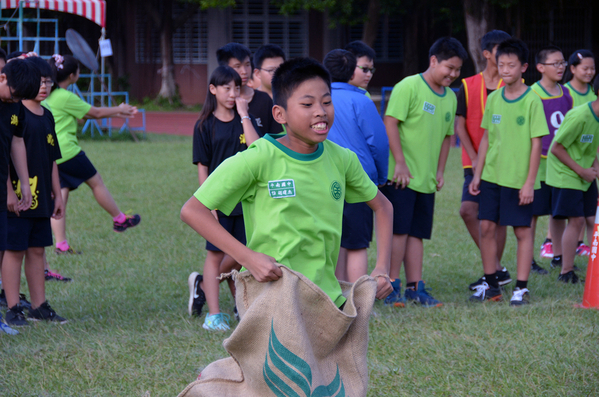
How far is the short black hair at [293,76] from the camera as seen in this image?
2.43m

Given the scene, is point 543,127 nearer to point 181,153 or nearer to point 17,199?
point 17,199

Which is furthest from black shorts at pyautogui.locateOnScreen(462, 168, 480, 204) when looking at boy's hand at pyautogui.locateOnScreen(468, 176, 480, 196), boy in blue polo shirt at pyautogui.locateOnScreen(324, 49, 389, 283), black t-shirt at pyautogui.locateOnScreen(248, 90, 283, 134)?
black t-shirt at pyautogui.locateOnScreen(248, 90, 283, 134)

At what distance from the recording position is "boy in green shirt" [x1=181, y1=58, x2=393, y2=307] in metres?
2.32

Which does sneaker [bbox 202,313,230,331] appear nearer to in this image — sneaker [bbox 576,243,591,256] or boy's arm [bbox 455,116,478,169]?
boy's arm [bbox 455,116,478,169]

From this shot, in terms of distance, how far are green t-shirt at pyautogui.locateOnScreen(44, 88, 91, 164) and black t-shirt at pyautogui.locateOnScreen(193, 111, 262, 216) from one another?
2157 millimetres

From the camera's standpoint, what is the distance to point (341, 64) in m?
4.48

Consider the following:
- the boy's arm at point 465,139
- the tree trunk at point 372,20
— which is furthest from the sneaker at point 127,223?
the tree trunk at point 372,20

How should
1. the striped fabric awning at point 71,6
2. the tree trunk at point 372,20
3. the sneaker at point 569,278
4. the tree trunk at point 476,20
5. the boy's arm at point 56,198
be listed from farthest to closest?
the tree trunk at point 372,20, the tree trunk at point 476,20, the striped fabric awning at point 71,6, the sneaker at point 569,278, the boy's arm at point 56,198

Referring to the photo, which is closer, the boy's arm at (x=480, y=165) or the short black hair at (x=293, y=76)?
the short black hair at (x=293, y=76)

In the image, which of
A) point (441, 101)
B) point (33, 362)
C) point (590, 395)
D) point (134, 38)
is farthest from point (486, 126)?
point (134, 38)

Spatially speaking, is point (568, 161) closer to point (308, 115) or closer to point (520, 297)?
point (520, 297)

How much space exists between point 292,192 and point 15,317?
8.92 feet

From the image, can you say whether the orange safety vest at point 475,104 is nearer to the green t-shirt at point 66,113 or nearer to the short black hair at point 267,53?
the short black hair at point 267,53

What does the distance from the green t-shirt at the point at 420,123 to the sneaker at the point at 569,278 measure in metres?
1.49
